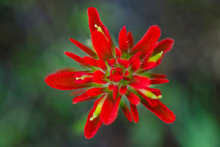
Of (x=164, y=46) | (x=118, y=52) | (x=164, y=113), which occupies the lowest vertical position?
(x=164, y=113)

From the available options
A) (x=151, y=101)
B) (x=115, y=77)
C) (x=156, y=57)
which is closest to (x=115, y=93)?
(x=115, y=77)

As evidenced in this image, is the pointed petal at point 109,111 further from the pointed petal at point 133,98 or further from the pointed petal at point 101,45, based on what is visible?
the pointed petal at point 101,45

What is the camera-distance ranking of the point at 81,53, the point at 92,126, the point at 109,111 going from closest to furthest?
the point at 109,111 → the point at 92,126 → the point at 81,53

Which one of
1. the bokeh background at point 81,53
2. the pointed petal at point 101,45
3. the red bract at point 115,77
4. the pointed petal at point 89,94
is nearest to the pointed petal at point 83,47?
the red bract at point 115,77

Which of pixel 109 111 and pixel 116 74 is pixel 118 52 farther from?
pixel 109 111

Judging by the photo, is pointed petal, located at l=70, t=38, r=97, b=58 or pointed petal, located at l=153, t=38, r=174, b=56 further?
pointed petal, located at l=153, t=38, r=174, b=56

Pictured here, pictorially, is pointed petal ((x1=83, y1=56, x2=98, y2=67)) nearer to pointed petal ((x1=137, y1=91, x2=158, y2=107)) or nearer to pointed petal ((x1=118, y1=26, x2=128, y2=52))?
pointed petal ((x1=118, y1=26, x2=128, y2=52))

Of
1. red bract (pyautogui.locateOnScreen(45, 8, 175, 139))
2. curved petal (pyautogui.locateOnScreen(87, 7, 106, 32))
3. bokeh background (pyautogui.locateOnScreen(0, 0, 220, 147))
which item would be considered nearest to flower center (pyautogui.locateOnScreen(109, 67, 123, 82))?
red bract (pyautogui.locateOnScreen(45, 8, 175, 139))

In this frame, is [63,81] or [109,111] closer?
[109,111]
